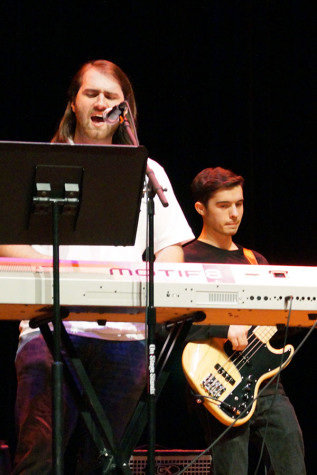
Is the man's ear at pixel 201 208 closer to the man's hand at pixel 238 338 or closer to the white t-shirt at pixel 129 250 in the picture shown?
the man's hand at pixel 238 338

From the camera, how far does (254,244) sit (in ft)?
16.9

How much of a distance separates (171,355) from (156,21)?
307 centimetres

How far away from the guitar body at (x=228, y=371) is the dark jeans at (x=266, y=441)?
0.08m

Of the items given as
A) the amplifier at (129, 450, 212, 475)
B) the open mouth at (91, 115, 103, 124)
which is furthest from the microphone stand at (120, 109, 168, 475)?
the amplifier at (129, 450, 212, 475)

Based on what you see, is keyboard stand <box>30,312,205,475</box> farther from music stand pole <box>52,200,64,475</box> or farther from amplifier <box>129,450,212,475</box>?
amplifier <box>129,450,212,475</box>

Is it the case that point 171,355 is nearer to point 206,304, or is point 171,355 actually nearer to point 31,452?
point 206,304

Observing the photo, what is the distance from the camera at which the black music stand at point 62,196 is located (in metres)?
2.09

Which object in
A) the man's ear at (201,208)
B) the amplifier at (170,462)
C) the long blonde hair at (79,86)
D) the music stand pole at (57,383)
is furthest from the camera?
the man's ear at (201,208)

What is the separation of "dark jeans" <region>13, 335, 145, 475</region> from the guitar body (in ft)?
3.71

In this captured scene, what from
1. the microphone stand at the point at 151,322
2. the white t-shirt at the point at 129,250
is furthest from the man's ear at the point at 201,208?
the microphone stand at the point at 151,322

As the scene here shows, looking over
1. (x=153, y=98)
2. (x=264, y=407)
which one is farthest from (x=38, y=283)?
(x=153, y=98)

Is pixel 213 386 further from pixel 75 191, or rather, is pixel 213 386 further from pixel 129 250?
pixel 75 191

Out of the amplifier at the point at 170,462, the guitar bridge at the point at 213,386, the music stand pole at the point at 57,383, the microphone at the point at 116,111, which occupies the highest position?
the microphone at the point at 116,111

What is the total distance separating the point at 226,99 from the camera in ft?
16.9
